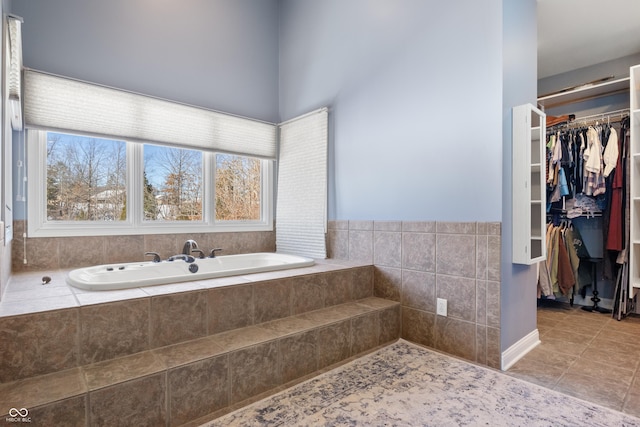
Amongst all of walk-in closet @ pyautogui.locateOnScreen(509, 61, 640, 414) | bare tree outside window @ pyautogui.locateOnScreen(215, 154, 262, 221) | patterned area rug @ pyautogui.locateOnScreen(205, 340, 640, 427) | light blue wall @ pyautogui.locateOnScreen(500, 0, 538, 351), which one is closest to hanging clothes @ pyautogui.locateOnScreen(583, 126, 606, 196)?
walk-in closet @ pyautogui.locateOnScreen(509, 61, 640, 414)

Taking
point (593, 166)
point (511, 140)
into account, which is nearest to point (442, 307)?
point (511, 140)

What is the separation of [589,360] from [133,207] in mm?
3563

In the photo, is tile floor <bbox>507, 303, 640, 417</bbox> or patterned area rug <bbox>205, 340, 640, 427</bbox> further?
tile floor <bbox>507, 303, 640, 417</bbox>

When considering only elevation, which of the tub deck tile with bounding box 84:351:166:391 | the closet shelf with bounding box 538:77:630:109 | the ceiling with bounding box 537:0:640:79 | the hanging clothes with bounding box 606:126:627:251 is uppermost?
the ceiling with bounding box 537:0:640:79

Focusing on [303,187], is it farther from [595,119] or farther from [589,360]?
[595,119]

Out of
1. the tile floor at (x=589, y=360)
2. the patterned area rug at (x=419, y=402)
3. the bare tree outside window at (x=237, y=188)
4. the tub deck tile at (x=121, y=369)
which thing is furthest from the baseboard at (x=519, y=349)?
the bare tree outside window at (x=237, y=188)

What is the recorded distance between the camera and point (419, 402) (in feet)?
5.50

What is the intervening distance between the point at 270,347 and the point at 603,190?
134 inches

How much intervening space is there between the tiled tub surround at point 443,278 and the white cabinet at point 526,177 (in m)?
0.22

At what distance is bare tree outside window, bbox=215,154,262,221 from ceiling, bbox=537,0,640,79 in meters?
2.97

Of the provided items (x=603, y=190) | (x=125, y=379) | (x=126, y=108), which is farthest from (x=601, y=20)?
(x=125, y=379)

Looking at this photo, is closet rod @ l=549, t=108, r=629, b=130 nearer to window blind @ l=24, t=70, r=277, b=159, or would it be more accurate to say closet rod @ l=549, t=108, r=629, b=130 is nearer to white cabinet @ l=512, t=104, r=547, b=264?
white cabinet @ l=512, t=104, r=547, b=264

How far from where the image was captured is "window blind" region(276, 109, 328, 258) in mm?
3184

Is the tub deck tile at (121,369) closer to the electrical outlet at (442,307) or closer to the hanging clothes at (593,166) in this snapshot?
the electrical outlet at (442,307)
